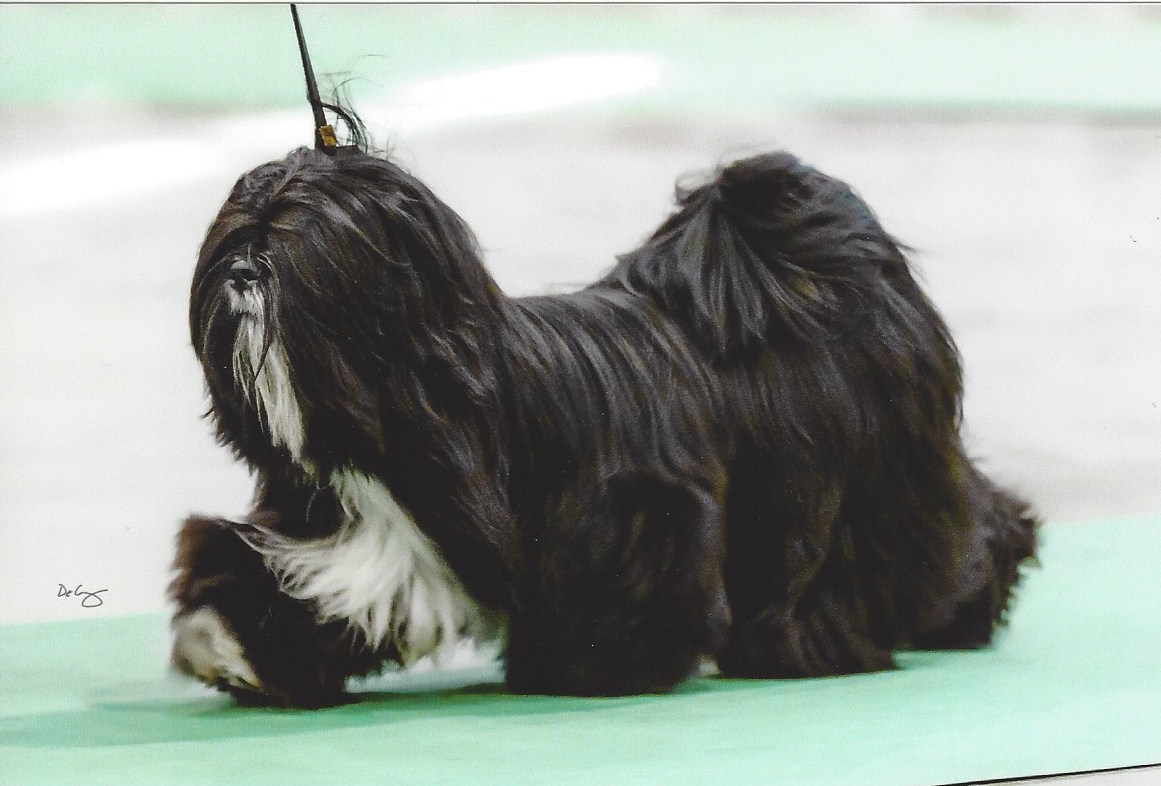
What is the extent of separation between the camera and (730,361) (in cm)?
177

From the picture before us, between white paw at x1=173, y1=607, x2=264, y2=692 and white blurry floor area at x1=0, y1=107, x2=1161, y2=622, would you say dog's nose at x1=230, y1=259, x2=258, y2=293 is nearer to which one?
white blurry floor area at x1=0, y1=107, x2=1161, y2=622

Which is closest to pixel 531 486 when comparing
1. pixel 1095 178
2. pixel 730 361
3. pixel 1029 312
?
pixel 730 361

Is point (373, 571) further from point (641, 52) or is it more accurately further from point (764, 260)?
point (641, 52)

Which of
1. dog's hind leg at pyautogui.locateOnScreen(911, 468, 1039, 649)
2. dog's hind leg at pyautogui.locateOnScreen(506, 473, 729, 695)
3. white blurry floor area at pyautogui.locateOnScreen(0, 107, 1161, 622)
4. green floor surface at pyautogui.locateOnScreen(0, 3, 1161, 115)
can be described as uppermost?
green floor surface at pyautogui.locateOnScreen(0, 3, 1161, 115)

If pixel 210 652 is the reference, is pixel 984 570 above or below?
below

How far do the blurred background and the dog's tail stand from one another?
0.37 ft

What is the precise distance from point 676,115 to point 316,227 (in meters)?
0.64

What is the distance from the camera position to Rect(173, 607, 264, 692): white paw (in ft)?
5.23

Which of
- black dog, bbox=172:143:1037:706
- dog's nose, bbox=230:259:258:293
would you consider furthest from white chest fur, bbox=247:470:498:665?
dog's nose, bbox=230:259:258:293
